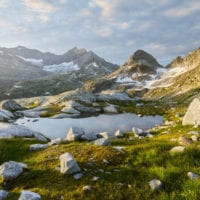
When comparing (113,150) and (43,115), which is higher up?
(113,150)

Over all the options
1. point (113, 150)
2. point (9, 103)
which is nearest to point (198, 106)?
point (113, 150)

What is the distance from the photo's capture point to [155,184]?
447 inches

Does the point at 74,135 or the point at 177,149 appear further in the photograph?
the point at 74,135

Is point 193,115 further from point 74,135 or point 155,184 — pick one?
point 155,184

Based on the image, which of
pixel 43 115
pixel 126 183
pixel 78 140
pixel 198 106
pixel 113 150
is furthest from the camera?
pixel 43 115

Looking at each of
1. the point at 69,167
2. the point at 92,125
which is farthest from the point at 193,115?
the point at 92,125

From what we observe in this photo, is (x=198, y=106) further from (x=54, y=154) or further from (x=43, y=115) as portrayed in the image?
(x=43, y=115)

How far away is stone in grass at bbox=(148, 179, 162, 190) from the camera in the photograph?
36.7 feet

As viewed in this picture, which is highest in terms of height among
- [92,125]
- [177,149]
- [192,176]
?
[177,149]

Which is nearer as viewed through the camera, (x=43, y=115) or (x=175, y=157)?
(x=175, y=157)

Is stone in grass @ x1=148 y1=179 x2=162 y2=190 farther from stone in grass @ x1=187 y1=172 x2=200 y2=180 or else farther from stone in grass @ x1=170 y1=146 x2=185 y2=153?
stone in grass @ x1=170 y1=146 x2=185 y2=153

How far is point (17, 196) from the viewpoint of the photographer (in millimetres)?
11898

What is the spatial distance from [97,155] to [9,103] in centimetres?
12612

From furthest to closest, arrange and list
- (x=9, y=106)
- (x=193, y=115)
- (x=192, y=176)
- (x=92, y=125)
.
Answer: (x=9, y=106), (x=92, y=125), (x=193, y=115), (x=192, y=176)
